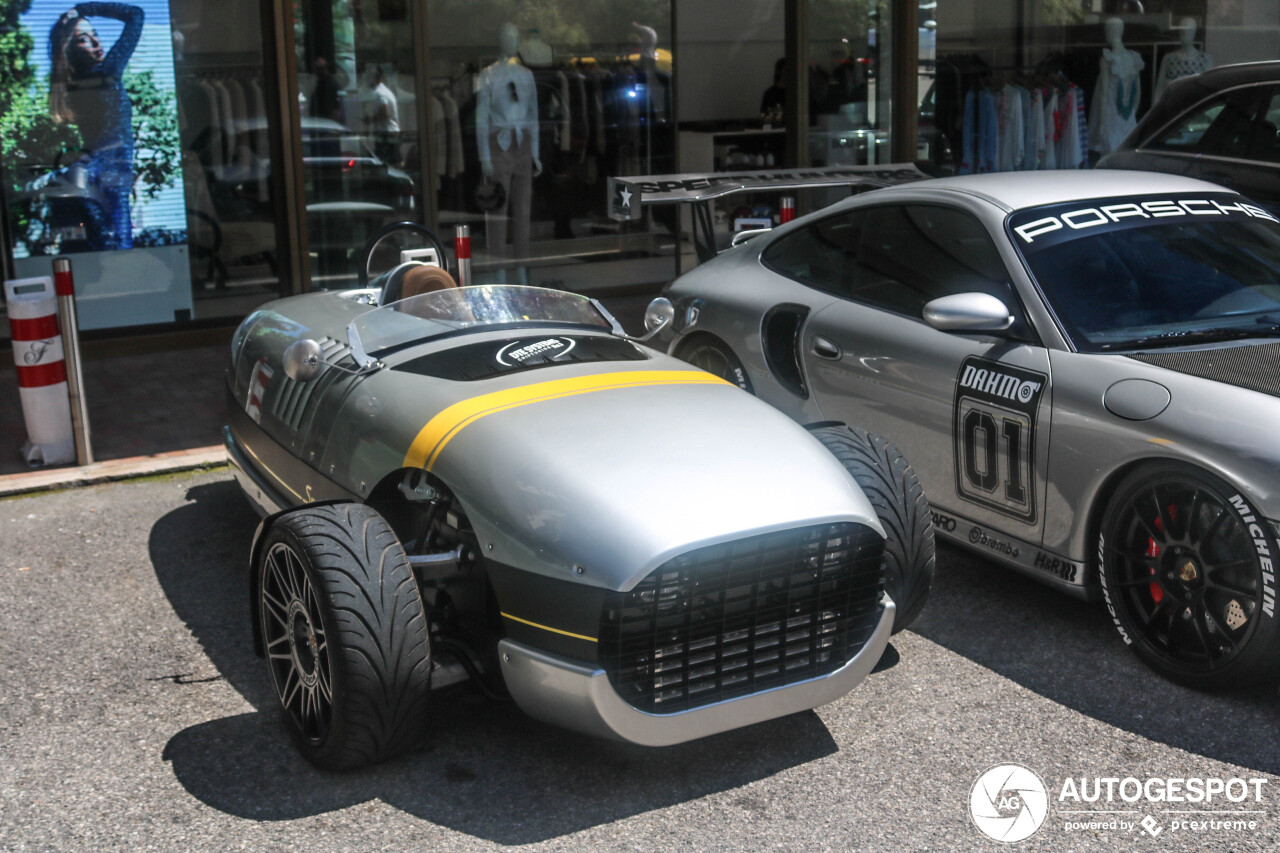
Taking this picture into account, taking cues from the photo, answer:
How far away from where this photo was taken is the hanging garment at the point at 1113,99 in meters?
13.9

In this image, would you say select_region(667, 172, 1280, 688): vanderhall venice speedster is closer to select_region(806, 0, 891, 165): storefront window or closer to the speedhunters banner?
the speedhunters banner

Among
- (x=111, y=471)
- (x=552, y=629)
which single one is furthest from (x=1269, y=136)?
(x=111, y=471)

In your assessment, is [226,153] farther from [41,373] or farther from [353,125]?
[41,373]

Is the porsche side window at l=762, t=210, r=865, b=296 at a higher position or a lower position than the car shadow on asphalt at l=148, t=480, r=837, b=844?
higher

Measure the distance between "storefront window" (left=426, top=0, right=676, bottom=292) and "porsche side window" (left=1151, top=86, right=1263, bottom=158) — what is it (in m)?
5.61

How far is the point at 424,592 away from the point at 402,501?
0.44m

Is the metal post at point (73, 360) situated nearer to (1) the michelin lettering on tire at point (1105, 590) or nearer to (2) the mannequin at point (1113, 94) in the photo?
(1) the michelin lettering on tire at point (1105, 590)

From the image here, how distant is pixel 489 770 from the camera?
12.2 ft

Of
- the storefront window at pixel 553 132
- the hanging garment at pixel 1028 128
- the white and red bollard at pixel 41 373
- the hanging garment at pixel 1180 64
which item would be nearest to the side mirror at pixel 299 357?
the white and red bollard at pixel 41 373

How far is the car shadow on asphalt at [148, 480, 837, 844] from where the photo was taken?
3504 mm

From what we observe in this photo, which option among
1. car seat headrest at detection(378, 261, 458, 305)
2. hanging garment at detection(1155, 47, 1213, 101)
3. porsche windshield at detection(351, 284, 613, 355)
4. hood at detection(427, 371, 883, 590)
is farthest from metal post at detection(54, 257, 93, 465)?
hanging garment at detection(1155, 47, 1213, 101)

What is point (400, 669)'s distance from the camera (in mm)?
3494

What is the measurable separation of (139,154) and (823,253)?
6.40 metres

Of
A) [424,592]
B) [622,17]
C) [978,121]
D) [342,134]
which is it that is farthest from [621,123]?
[424,592]
